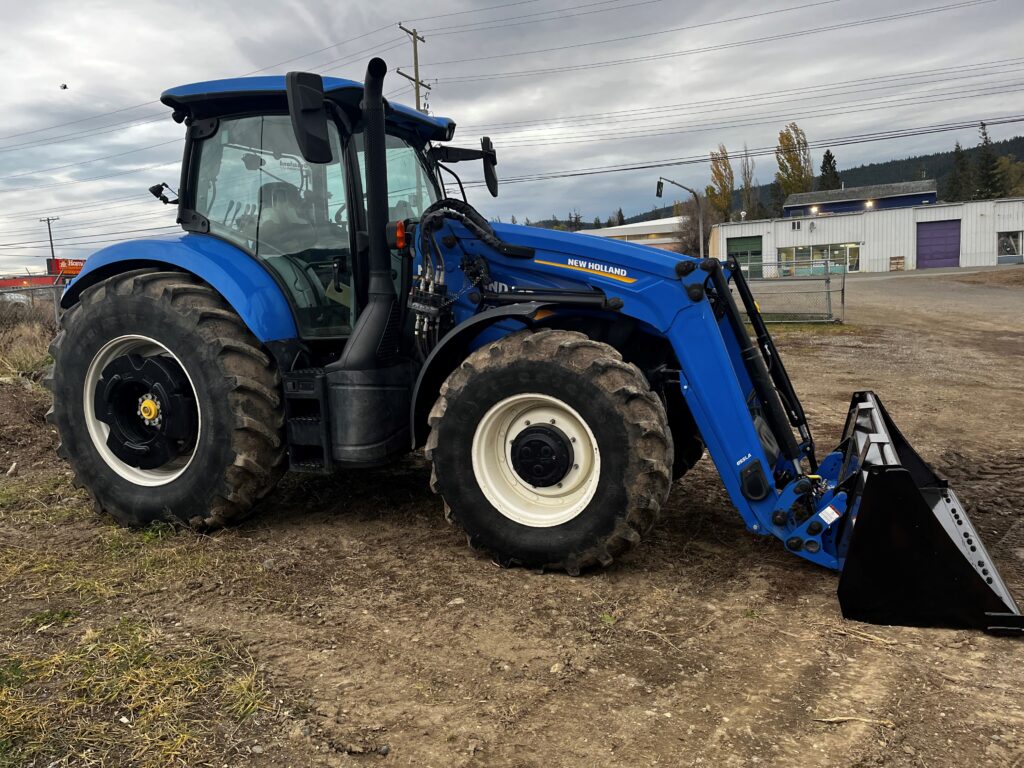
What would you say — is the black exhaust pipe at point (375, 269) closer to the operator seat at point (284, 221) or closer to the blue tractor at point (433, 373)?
the blue tractor at point (433, 373)

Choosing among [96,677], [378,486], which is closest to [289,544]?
[378,486]

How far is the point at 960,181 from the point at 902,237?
145 feet

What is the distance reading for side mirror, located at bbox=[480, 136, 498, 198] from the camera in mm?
5559

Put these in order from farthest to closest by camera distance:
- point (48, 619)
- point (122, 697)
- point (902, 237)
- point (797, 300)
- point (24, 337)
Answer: point (902, 237)
point (797, 300)
point (24, 337)
point (48, 619)
point (122, 697)

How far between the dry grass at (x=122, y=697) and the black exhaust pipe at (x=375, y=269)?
69.0 inches

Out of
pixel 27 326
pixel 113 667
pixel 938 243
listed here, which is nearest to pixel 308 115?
pixel 113 667

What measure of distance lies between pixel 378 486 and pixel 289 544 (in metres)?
1.17

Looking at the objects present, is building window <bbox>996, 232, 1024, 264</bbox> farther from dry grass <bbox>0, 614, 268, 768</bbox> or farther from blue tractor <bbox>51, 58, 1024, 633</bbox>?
dry grass <bbox>0, 614, 268, 768</bbox>

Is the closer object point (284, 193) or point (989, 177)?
→ point (284, 193)

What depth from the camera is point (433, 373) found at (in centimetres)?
412

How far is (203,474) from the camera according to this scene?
4.32 meters

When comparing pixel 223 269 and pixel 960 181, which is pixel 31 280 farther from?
pixel 960 181

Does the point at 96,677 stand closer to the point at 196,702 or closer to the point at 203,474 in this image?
the point at 196,702

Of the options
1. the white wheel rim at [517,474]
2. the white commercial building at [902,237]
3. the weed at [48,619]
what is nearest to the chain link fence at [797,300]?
the white wheel rim at [517,474]
